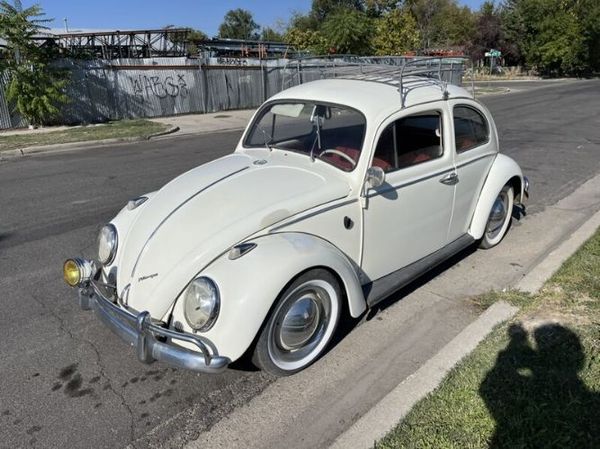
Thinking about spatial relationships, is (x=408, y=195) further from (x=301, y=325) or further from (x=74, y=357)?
(x=74, y=357)

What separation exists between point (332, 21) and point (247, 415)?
32125 millimetres

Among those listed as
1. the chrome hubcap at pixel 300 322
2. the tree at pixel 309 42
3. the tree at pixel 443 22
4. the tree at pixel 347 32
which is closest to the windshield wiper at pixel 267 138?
the chrome hubcap at pixel 300 322

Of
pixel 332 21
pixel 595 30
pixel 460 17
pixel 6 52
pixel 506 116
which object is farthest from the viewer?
pixel 460 17

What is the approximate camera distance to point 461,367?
3.06 metres

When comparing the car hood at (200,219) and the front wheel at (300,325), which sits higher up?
the car hood at (200,219)

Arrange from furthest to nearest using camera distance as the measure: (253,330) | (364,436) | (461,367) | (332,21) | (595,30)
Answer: (595,30)
(332,21)
(461,367)
(253,330)
(364,436)

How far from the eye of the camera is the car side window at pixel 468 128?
14.0 ft

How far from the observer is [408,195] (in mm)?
3705

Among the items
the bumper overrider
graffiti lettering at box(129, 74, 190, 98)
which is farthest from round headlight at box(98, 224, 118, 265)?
graffiti lettering at box(129, 74, 190, 98)

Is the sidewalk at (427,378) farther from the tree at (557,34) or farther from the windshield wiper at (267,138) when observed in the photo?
the tree at (557,34)

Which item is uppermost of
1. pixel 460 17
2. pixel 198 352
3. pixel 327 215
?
pixel 460 17

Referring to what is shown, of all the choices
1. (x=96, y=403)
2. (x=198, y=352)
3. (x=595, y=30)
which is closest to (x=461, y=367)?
(x=198, y=352)

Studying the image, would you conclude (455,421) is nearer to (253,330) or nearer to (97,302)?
(253,330)

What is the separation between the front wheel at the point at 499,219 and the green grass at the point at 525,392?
4.30 feet
